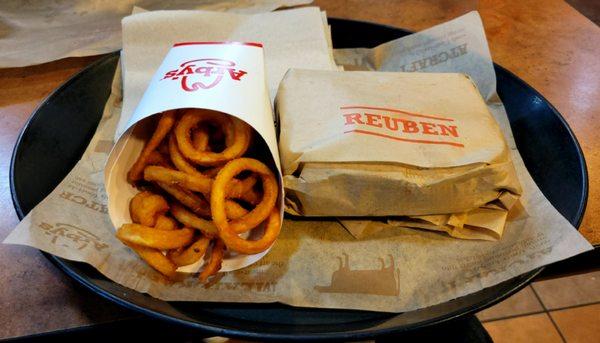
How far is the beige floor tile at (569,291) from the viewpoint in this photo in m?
1.81

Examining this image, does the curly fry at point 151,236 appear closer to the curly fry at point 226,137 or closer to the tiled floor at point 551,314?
the curly fry at point 226,137

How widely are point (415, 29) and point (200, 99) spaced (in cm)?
96

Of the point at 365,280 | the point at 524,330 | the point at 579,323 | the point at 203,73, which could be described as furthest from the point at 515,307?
the point at 203,73

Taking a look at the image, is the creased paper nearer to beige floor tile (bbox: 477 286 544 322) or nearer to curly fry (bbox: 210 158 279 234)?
curly fry (bbox: 210 158 279 234)

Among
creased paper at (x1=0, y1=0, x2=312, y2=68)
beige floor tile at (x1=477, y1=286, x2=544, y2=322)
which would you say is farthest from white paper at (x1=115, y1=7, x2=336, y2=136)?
beige floor tile at (x1=477, y1=286, x2=544, y2=322)

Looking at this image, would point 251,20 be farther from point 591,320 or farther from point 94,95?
point 591,320

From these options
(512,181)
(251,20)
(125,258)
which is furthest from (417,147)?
(251,20)

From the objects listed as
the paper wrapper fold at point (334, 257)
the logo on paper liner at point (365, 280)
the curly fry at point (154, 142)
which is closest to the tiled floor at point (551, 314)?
the paper wrapper fold at point (334, 257)

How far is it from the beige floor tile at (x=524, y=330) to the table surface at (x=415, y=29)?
907 mm

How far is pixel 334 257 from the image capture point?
0.82 m

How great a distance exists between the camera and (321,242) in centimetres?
85

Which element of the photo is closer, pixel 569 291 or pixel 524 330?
pixel 524 330

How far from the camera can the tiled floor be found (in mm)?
1710

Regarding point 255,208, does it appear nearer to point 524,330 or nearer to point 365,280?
point 365,280
